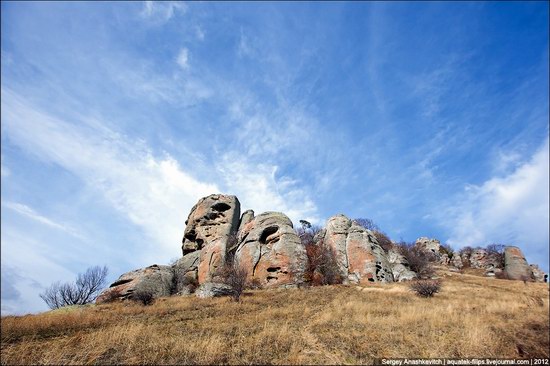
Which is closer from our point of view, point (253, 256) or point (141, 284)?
point (141, 284)

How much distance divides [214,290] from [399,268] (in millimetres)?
25828

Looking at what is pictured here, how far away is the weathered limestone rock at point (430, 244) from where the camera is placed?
7950cm

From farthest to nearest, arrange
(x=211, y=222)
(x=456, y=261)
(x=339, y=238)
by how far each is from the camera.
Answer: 1. (x=456, y=261)
2. (x=211, y=222)
3. (x=339, y=238)

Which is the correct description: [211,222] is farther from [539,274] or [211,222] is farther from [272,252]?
[539,274]

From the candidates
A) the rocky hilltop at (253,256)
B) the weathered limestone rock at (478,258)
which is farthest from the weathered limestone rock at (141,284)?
the weathered limestone rock at (478,258)

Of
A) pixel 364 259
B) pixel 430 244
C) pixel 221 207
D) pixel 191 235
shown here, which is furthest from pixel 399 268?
pixel 430 244

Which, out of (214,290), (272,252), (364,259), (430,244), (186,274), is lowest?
(214,290)

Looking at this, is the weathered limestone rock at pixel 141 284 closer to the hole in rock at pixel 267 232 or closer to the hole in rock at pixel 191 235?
the hole in rock at pixel 191 235

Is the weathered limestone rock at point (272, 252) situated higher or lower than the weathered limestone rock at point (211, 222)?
lower

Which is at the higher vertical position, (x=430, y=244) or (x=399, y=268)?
(x=430, y=244)

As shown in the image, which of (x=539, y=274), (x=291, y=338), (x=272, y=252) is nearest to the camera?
(x=291, y=338)

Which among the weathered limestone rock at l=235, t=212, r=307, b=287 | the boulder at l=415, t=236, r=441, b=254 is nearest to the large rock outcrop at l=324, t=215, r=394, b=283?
the weathered limestone rock at l=235, t=212, r=307, b=287

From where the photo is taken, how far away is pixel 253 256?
33562 mm

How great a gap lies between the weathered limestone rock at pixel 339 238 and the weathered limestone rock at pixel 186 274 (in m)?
17.5
